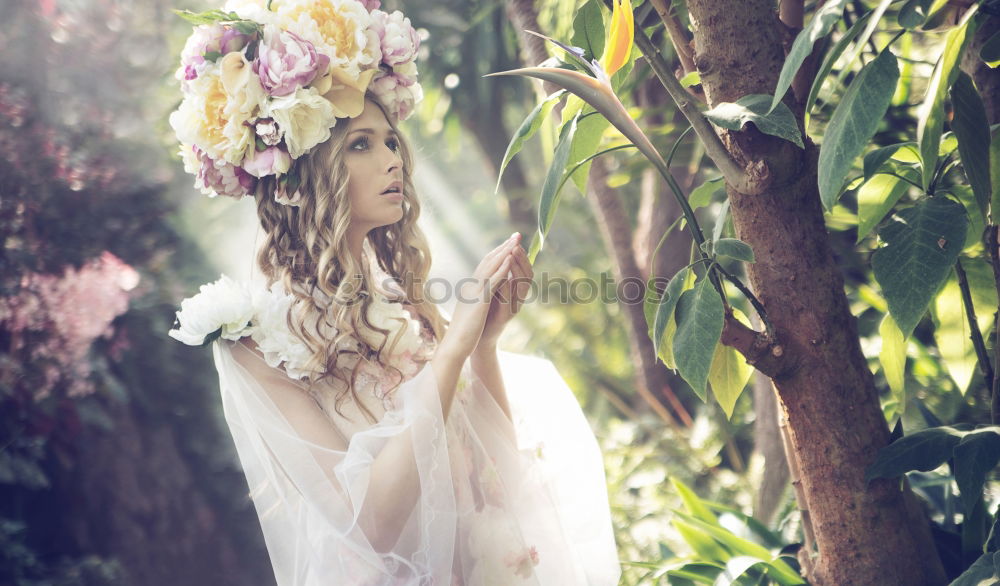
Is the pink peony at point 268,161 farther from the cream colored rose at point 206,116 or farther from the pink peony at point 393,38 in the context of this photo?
the pink peony at point 393,38

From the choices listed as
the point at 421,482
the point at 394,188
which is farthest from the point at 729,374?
the point at 394,188

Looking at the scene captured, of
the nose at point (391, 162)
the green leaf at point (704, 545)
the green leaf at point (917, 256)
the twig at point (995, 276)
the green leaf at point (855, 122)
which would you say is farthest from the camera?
the green leaf at point (704, 545)

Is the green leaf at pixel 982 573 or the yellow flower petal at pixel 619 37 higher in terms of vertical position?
the yellow flower petal at pixel 619 37

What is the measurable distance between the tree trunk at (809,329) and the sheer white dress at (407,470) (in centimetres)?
45

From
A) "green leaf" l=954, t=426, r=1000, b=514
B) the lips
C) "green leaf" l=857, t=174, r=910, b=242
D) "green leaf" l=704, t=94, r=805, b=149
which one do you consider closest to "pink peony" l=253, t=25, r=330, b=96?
the lips

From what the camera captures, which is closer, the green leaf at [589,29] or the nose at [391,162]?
the green leaf at [589,29]

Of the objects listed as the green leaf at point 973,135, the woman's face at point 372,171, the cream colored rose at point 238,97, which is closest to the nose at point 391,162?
the woman's face at point 372,171

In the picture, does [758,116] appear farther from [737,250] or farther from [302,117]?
[302,117]

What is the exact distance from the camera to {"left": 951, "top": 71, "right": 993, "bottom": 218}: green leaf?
35.2 inches

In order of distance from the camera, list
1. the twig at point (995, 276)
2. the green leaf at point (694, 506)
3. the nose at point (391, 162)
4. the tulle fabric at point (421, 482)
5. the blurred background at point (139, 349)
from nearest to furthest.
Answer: the twig at point (995, 276), the tulle fabric at point (421, 482), the nose at point (391, 162), the green leaf at point (694, 506), the blurred background at point (139, 349)

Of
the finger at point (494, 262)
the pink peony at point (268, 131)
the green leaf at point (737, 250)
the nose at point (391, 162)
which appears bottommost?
the green leaf at point (737, 250)

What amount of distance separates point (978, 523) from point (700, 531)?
0.53 metres

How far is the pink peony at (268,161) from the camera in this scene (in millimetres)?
1352

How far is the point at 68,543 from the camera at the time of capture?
2.61m
